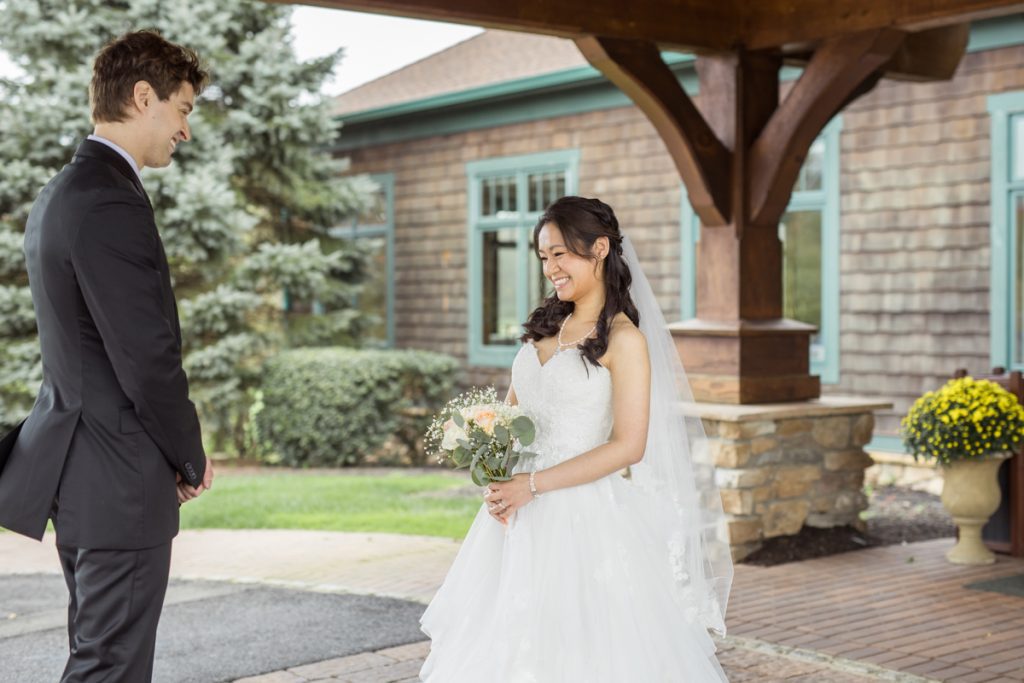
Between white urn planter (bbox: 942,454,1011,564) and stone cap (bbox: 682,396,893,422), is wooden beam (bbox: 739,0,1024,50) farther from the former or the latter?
white urn planter (bbox: 942,454,1011,564)

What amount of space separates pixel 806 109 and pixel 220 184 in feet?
23.4

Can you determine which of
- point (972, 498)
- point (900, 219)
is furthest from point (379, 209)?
point (972, 498)

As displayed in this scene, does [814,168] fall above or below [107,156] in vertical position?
above

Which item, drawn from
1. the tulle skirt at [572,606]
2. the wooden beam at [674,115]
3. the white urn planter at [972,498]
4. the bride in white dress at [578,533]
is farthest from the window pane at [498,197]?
the tulle skirt at [572,606]

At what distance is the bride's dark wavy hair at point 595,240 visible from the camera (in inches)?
144

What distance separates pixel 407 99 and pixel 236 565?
8.53m

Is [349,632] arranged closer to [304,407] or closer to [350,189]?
[304,407]

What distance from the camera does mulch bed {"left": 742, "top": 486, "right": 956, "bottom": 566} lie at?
7117mm

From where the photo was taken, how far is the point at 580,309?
3.86 m

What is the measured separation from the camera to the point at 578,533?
369 centimetres

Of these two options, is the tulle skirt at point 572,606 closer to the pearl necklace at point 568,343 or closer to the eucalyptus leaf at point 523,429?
the eucalyptus leaf at point 523,429

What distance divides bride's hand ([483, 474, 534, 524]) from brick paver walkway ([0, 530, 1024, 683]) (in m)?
1.34

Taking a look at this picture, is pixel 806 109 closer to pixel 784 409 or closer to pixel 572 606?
pixel 784 409

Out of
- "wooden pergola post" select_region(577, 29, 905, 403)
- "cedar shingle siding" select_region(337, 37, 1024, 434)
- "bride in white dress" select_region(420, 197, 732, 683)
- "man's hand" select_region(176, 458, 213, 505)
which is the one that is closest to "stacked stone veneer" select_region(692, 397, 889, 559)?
"wooden pergola post" select_region(577, 29, 905, 403)
